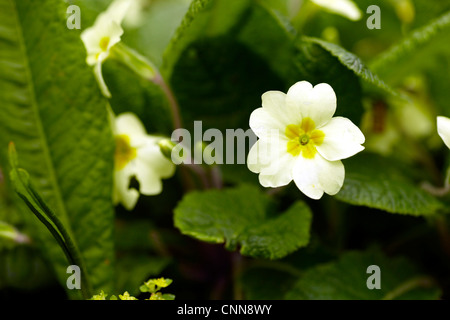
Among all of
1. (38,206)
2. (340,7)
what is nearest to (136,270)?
(38,206)

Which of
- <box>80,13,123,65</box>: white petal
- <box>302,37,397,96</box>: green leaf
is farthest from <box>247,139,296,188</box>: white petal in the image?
<box>80,13,123,65</box>: white petal

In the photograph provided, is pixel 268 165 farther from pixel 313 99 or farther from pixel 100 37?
pixel 100 37

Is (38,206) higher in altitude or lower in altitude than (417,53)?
lower

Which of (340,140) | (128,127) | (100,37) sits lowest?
(340,140)

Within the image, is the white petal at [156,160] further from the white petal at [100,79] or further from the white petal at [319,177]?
the white petal at [319,177]

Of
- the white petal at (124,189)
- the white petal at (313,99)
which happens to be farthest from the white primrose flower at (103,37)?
the white petal at (313,99)
